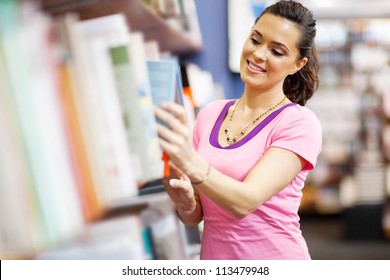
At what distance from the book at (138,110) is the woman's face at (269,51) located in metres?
0.25

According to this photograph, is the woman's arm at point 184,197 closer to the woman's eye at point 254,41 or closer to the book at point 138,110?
the book at point 138,110

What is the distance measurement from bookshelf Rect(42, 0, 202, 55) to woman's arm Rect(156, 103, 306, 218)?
0.26 metres

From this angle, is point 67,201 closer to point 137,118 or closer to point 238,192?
point 137,118

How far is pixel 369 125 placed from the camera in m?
5.05

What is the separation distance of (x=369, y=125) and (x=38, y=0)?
4.49 meters

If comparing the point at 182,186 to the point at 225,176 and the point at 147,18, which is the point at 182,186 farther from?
the point at 147,18

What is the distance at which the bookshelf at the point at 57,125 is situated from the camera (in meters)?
0.79

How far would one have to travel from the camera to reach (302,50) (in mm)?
1229

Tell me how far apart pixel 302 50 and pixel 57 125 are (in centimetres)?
60

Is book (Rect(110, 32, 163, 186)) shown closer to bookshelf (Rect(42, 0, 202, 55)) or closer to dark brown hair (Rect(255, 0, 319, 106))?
bookshelf (Rect(42, 0, 202, 55))

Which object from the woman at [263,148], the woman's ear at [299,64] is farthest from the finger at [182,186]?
the woman's ear at [299,64]

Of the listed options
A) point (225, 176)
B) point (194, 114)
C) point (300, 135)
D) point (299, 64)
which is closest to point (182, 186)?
point (225, 176)

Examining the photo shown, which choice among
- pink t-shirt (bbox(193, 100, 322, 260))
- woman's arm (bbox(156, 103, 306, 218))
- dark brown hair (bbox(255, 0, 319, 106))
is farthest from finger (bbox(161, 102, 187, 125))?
dark brown hair (bbox(255, 0, 319, 106))
